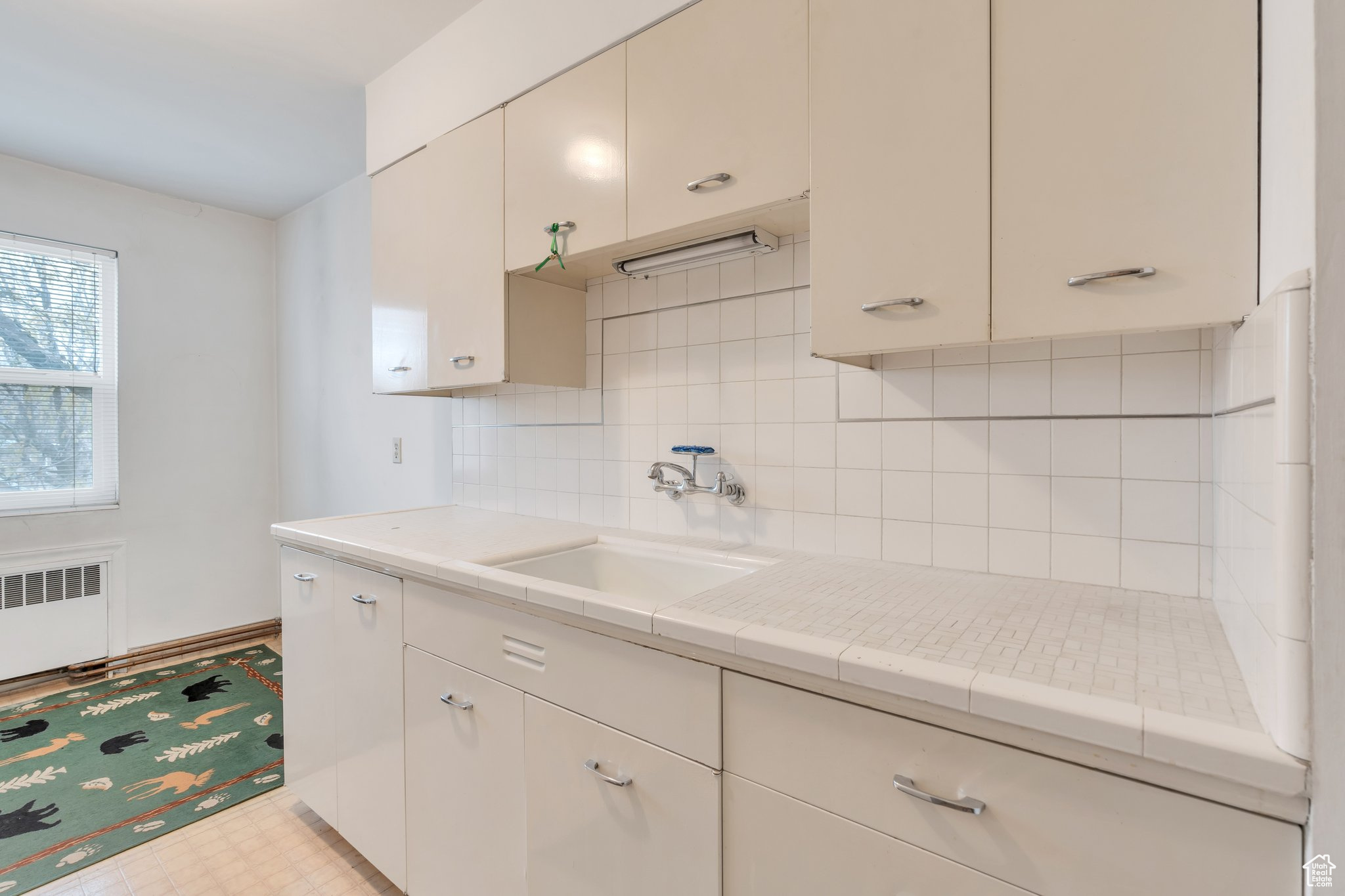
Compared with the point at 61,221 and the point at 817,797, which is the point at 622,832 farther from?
the point at 61,221

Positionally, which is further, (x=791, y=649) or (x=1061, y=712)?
(x=791, y=649)

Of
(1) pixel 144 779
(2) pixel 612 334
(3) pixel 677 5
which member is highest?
(3) pixel 677 5

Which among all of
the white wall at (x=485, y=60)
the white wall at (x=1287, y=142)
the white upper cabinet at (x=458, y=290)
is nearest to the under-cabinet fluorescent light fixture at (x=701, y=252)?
the white upper cabinet at (x=458, y=290)

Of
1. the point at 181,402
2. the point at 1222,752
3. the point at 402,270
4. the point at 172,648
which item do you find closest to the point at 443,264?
the point at 402,270

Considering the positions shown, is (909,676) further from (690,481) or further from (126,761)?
(126,761)

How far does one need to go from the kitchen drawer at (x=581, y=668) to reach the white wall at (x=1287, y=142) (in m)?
0.84

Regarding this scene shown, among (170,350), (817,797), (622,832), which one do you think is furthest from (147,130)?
(817,797)

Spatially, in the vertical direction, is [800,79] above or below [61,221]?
below

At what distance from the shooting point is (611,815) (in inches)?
42.6

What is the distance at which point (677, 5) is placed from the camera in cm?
137

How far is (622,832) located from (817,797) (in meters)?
0.40

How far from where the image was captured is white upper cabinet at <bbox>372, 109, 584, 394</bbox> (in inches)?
70.7

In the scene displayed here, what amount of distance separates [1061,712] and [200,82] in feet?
10.2

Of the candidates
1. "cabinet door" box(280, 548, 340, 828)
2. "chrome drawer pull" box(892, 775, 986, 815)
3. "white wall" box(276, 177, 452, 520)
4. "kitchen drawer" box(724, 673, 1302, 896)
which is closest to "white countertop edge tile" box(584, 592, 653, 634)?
"kitchen drawer" box(724, 673, 1302, 896)
